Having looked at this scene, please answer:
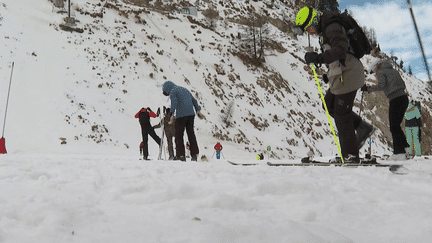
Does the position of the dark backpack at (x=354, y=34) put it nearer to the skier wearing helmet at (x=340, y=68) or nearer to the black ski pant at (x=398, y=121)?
the skier wearing helmet at (x=340, y=68)

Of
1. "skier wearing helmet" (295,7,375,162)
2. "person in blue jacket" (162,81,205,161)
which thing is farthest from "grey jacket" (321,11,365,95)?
"person in blue jacket" (162,81,205,161)

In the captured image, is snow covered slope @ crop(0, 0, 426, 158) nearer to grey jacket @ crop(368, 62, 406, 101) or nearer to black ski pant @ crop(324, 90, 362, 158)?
grey jacket @ crop(368, 62, 406, 101)

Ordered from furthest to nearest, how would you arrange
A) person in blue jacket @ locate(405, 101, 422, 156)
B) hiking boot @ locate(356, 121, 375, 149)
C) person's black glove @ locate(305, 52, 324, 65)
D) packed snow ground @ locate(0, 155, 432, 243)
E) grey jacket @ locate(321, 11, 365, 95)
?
1. person in blue jacket @ locate(405, 101, 422, 156)
2. hiking boot @ locate(356, 121, 375, 149)
3. person's black glove @ locate(305, 52, 324, 65)
4. grey jacket @ locate(321, 11, 365, 95)
5. packed snow ground @ locate(0, 155, 432, 243)

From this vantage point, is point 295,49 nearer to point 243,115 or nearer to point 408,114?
point 243,115

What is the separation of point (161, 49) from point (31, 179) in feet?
67.1

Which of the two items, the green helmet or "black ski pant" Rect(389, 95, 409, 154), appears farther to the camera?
"black ski pant" Rect(389, 95, 409, 154)

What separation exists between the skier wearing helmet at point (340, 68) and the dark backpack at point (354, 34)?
1.8 inches

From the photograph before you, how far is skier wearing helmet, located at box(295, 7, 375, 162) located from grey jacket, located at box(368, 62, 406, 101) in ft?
4.88

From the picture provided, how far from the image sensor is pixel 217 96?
2000 cm

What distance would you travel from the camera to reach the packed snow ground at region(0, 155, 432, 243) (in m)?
1.06

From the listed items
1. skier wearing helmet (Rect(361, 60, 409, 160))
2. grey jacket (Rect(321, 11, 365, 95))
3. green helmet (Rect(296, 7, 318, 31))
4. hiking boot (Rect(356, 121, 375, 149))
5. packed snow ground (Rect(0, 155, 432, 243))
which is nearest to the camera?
packed snow ground (Rect(0, 155, 432, 243))

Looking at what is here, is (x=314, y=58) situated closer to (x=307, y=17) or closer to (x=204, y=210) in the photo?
(x=307, y=17)

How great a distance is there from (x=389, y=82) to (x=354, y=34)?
1.89m

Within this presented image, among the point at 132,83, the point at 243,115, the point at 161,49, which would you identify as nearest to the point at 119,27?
the point at 161,49
